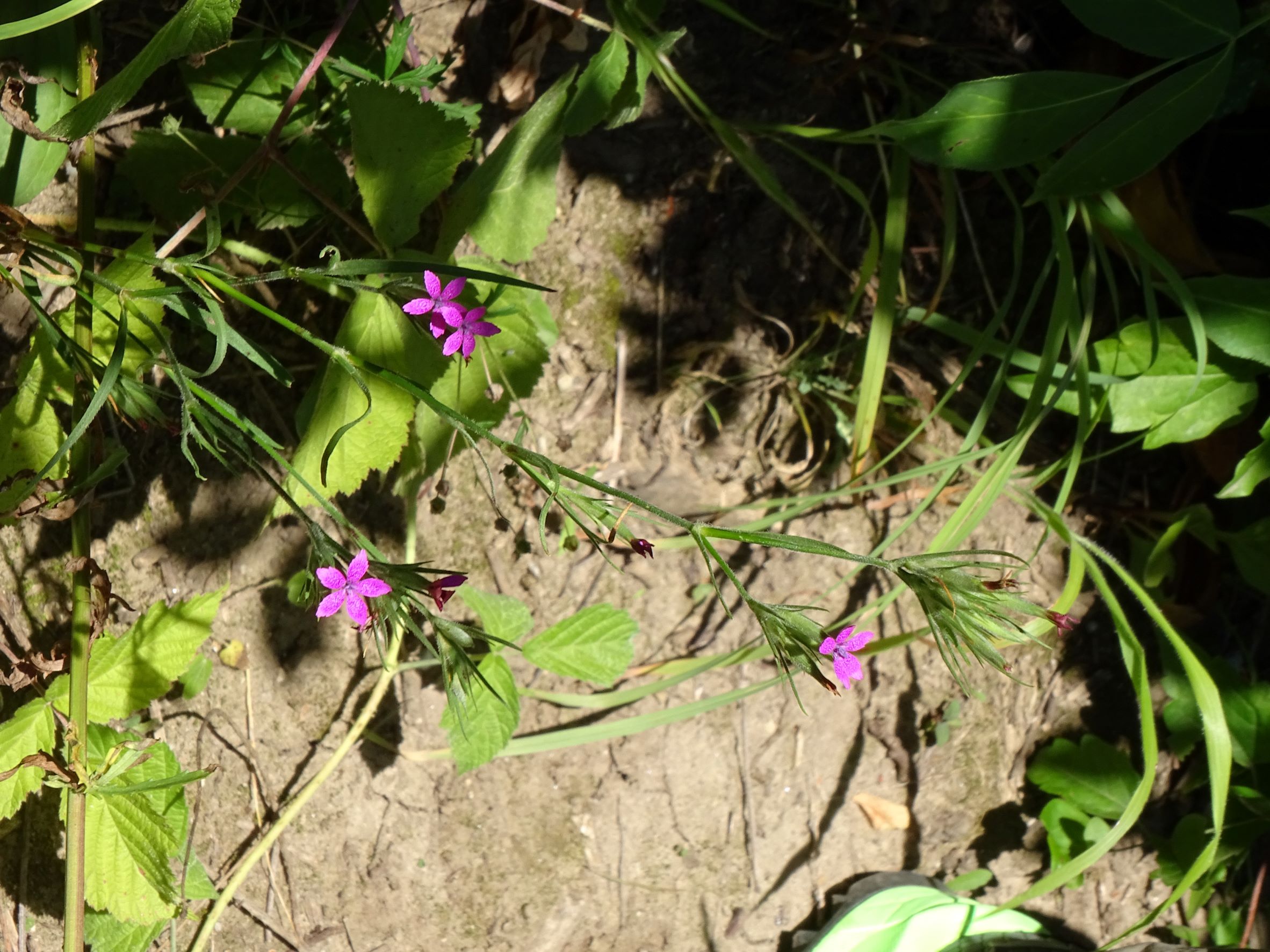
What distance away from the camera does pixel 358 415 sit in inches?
53.6

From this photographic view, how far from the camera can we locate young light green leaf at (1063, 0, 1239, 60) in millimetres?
1382

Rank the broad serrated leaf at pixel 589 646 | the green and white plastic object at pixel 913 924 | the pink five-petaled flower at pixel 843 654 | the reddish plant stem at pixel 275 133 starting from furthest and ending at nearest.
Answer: the green and white plastic object at pixel 913 924 → the broad serrated leaf at pixel 589 646 → the reddish plant stem at pixel 275 133 → the pink five-petaled flower at pixel 843 654

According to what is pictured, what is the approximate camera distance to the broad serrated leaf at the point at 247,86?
1.49 meters

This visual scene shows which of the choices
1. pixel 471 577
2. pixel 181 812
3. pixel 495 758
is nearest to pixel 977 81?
pixel 471 577

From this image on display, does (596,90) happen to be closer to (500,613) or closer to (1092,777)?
(500,613)

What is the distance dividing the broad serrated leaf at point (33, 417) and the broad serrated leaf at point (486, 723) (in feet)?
2.48

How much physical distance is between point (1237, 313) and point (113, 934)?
7.31 feet

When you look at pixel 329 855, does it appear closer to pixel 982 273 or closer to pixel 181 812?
pixel 181 812

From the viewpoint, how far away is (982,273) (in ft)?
6.39

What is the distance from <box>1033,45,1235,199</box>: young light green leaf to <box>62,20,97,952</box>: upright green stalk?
1.42 m

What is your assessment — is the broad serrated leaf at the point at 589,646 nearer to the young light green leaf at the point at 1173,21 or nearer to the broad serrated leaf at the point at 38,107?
the broad serrated leaf at the point at 38,107

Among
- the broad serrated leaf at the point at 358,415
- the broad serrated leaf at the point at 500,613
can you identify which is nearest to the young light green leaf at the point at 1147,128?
the broad serrated leaf at the point at 358,415

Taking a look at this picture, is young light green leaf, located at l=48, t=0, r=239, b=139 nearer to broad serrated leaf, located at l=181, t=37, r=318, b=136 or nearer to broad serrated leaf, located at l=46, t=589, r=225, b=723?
broad serrated leaf, located at l=181, t=37, r=318, b=136

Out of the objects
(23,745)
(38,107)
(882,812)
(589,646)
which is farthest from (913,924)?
(38,107)
